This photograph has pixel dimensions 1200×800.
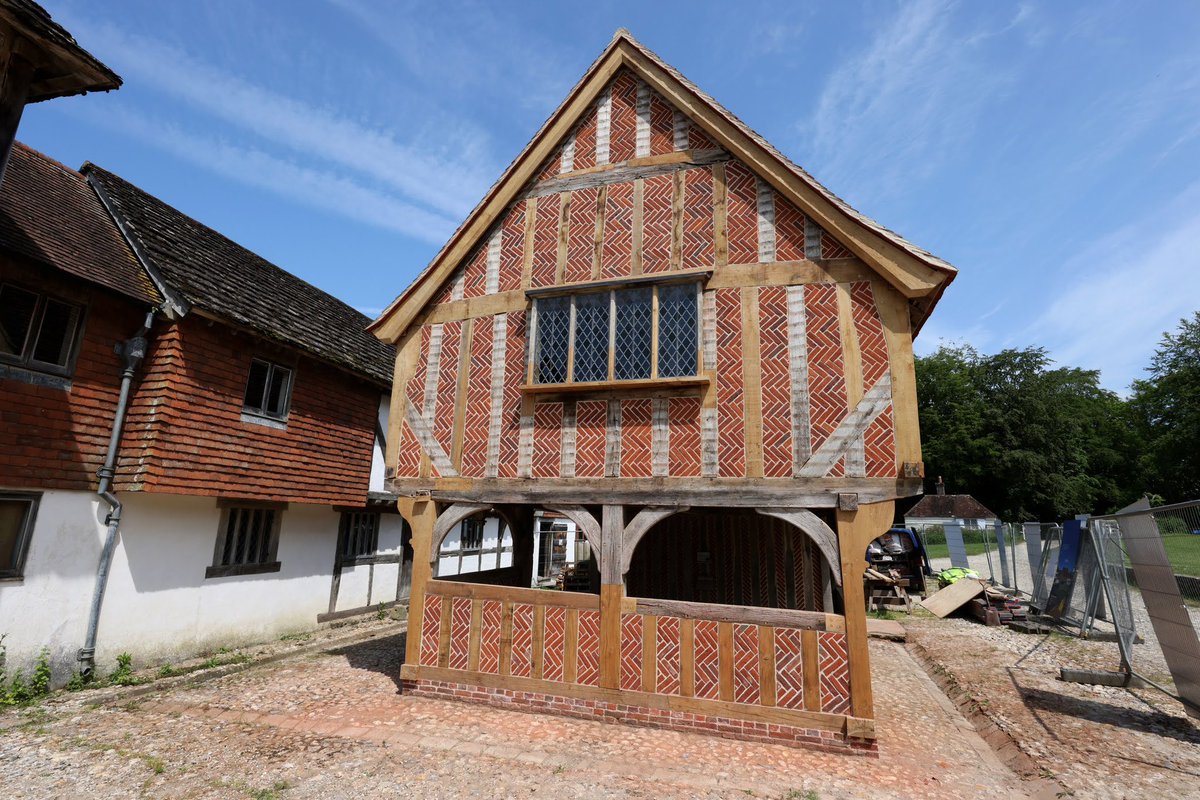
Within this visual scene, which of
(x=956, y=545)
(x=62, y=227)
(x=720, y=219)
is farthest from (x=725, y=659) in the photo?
(x=956, y=545)

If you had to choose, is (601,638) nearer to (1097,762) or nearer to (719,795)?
(719,795)

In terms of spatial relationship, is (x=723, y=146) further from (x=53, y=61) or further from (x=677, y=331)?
(x=53, y=61)

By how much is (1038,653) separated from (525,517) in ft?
32.9

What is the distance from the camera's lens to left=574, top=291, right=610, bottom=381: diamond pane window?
8.05 m

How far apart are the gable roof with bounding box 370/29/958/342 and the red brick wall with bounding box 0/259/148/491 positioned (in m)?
4.25

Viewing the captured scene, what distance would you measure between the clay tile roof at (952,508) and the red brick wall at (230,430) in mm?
44086

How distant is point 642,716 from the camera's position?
7.02m

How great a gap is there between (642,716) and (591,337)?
4984 mm

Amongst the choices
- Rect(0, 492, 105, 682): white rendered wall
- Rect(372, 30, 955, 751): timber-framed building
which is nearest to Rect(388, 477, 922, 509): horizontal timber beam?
Rect(372, 30, 955, 751): timber-framed building

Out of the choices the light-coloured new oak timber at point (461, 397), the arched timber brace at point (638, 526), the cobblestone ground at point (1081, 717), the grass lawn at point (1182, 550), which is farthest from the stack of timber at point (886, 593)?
the light-coloured new oak timber at point (461, 397)

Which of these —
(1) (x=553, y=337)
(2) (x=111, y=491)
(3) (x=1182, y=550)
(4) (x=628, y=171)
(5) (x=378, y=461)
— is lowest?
(3) (x=1182, y=550)

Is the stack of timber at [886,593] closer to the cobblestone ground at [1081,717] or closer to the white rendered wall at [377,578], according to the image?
the cobblestone ground at [1081,717]

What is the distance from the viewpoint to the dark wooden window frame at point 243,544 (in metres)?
10.7

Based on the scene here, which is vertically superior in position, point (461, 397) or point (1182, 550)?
point (461, 397)
